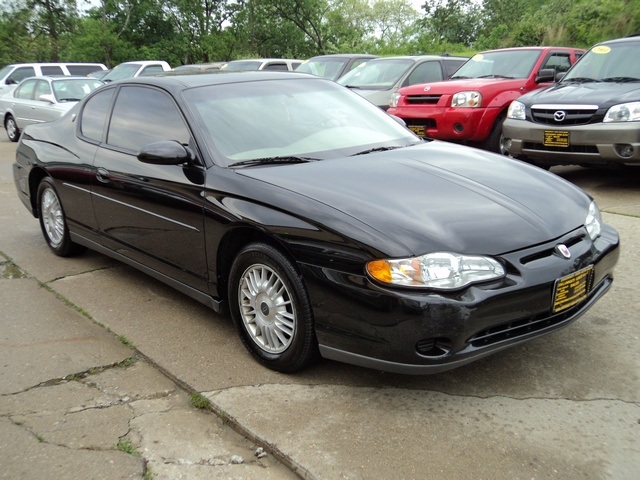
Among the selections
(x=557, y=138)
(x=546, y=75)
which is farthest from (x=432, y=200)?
(x=546, y=75)

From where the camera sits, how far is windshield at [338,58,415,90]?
1154cm

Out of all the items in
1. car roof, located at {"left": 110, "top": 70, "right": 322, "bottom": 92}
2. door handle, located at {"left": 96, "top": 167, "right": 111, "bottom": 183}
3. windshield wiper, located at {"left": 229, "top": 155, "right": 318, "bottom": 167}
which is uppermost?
car roof, located at {"left": 110, "top": 70, "right": 322, "bottom": 92}

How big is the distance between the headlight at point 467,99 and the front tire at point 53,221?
5.42 metres

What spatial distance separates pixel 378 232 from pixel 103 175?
8.01ft

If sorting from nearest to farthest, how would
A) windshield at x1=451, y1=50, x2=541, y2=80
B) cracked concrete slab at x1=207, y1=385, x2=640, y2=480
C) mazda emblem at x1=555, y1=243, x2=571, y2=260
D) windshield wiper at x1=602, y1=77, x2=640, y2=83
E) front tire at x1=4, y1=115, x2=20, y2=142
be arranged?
cracked concrete slab at x1=207, y1=385, x2=640, y2=480 < mazda emblem at x1=555, y1=243, x2=571, y2=260 < windshield wiper at x1=602, y1=77, x2=640, y2=83 < windshield at x1=451, y1=50, x2=541, y2=80 < front tire at x1=4, y1=115, x2=20, y2=142

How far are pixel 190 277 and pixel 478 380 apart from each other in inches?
69.3

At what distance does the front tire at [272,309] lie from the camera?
10.5ft

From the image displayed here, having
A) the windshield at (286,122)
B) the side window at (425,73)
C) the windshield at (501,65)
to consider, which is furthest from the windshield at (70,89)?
the windshield at (286,122)

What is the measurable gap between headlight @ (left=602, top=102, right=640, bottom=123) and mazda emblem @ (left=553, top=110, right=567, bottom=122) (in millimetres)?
454

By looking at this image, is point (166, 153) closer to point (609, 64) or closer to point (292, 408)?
point (292, 408)

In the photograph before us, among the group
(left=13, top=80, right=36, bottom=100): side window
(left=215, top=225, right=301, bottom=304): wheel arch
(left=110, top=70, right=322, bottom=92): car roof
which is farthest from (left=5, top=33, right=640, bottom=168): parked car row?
(left=13, top=80, right=36, bottom=100): side window

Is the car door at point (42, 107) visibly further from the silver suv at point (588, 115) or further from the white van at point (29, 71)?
the silver suv at point (588, 115)

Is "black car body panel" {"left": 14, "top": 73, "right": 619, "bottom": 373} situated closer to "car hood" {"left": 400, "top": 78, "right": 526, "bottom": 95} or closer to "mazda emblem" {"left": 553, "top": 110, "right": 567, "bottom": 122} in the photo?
"mazda emblem" {"left": 553, "top": 110, "right": 567, "bottom": 122}

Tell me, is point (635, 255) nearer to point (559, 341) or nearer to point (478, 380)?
point (559, 341)
